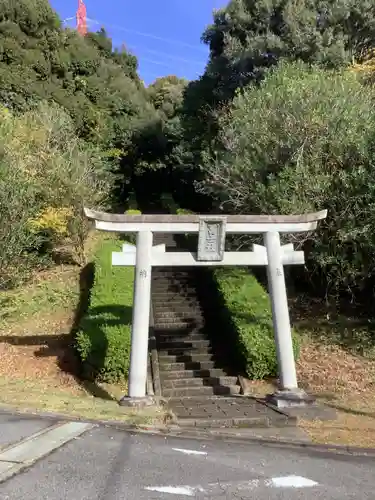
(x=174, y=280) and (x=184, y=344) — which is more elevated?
(x=174, y=280)

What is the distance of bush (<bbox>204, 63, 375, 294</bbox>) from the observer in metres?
11.8

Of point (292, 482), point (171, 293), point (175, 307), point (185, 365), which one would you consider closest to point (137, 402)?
point (185, 365)

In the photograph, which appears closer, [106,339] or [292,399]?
[292,399]

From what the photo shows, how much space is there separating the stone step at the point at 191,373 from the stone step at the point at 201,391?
58 cm

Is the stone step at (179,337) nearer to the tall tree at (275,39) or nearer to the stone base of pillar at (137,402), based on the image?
the stone base of pillar at (137,402)

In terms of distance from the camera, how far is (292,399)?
9148mm

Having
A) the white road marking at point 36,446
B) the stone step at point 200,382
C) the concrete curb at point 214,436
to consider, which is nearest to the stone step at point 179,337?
the stone step at point 200,382

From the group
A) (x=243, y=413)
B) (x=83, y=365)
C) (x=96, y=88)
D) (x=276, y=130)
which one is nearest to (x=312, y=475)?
(x=243, y=413)

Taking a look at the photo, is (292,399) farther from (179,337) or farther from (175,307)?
(175,307)

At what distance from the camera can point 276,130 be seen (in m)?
12.8

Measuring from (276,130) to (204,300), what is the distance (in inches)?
193

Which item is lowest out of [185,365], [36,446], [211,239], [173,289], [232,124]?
[36,446]

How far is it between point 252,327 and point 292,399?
2.10m

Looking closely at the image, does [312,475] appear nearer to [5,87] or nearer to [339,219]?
[339,219]
